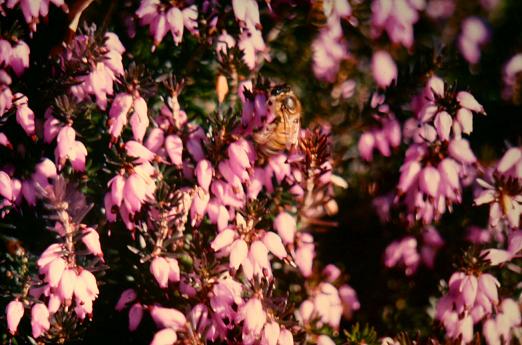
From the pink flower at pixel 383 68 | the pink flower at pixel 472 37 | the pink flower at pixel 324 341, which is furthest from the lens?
the pink flower at pixel 472 37

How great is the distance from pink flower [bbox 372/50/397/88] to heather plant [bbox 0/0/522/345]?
10 mm

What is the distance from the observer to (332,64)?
2.68 metres

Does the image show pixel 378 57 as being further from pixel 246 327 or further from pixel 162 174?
pixel 246 327

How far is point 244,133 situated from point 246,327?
66 centimetres

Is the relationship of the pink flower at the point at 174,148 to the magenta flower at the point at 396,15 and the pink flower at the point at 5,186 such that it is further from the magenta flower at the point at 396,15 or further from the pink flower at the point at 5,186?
the magenta flower at the point at 396,15

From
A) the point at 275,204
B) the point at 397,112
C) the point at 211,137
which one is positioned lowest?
the point at 275,204

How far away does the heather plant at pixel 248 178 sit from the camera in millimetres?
1804

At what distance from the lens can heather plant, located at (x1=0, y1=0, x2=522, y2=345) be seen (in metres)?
1.80

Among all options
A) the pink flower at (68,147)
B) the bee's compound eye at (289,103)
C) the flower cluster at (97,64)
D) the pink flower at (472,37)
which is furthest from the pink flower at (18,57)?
the pink flower at (472,37)

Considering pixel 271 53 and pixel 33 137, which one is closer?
pixel 33 137

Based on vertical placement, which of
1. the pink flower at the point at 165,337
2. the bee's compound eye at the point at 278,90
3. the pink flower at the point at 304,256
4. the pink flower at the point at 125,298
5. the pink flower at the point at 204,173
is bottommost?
the pink flower at the point at 304,256

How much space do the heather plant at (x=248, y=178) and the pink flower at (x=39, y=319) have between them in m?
0.01

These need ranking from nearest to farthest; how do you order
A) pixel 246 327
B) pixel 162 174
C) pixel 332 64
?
pixel 246 327
pixel 162 174
pixel 332 64

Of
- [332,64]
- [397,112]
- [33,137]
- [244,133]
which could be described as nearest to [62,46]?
[33,137]
